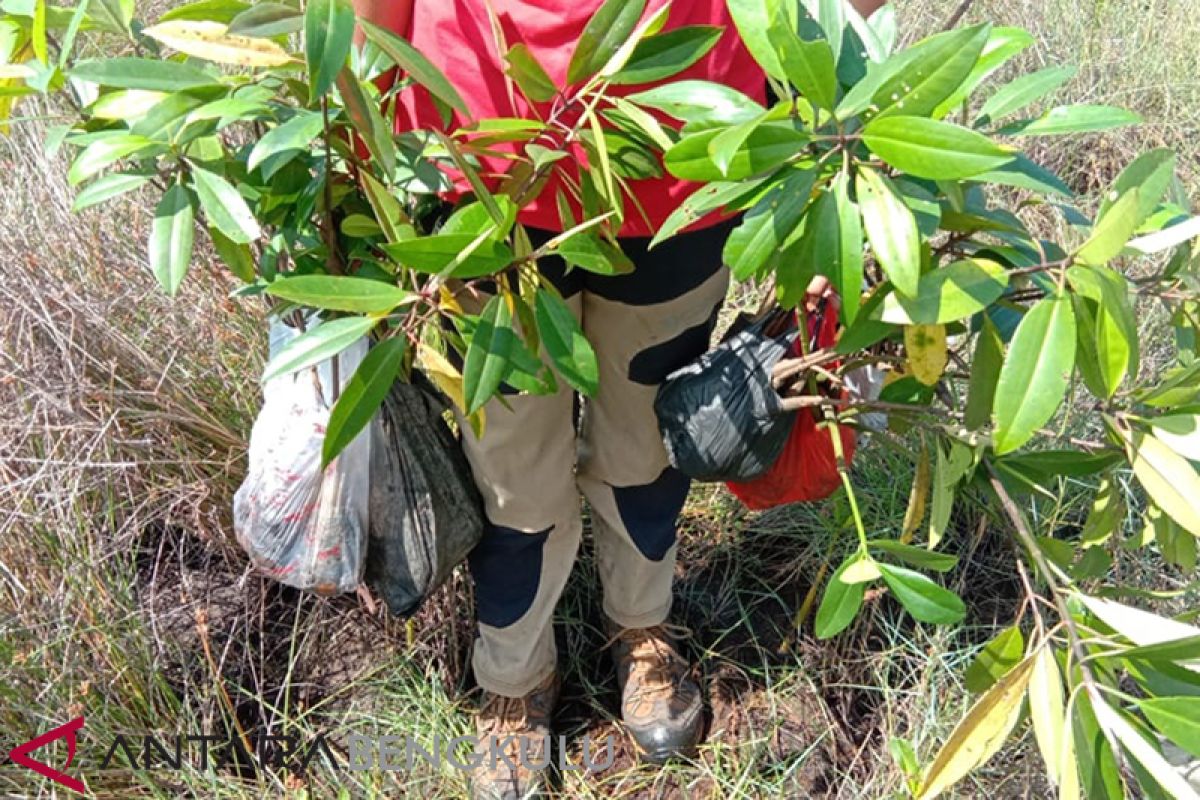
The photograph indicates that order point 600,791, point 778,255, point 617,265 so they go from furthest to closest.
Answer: point 600,791 → point 617,265 → point 778,255

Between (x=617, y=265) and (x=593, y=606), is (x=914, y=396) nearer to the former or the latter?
(x=617, y=265)

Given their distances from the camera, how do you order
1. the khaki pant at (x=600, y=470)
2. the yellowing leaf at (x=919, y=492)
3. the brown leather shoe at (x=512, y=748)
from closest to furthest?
the yellowing leaf at (x=919, y=492) → the khaki pant at (x=600, y=470) → the brown leather shoe at (x=512, y=748)

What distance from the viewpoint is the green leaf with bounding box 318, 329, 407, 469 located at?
819 millimetres

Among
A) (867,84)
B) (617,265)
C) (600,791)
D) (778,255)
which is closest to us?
(867,84)

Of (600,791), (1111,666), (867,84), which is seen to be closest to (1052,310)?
(867,84)

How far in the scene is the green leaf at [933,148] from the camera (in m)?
0.67

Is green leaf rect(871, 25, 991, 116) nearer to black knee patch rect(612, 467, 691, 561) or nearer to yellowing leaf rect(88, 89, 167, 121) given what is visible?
yellowing leaf rect(88, 89, 167, 121)

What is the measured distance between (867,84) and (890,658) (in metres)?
1.13

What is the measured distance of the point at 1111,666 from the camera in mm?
857

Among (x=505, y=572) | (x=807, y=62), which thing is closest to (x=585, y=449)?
(x=505, y=572)

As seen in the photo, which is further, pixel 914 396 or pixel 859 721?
pixel 859 721

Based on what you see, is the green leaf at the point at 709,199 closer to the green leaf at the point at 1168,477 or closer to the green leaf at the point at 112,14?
the green leaf at the point at 1168,477

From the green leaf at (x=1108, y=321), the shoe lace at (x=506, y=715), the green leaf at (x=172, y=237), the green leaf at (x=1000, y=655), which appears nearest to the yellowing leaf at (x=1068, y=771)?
the green leaf at (x=1000, y=655)

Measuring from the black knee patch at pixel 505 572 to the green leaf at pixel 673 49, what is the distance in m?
0.71
